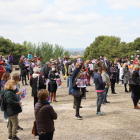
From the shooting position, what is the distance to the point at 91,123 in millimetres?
7809

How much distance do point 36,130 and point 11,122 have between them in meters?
1.55

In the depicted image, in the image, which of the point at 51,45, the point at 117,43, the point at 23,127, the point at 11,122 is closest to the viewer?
the point at 11,122

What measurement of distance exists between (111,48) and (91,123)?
75628 mm

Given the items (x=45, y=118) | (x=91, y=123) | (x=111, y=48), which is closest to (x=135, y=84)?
(x=91, y=123)

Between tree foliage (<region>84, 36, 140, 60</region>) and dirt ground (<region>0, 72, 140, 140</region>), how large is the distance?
6368 centimetres

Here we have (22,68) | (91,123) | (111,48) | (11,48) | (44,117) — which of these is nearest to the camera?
(44,117)

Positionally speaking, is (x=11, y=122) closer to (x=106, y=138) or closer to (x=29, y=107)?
(x=106, y=138)

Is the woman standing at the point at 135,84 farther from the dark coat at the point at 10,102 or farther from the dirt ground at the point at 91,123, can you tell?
the dark coat at the point at 10,102

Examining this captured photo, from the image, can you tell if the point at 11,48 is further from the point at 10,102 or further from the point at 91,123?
the point at 10,102

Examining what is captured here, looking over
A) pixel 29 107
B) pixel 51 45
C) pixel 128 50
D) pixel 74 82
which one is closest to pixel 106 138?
pixel 74 82

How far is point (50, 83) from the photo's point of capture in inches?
432

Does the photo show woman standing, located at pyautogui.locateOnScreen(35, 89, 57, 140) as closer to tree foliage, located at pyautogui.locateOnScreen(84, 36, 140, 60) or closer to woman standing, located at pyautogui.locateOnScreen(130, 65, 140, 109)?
woman standing, located at pyautogui.locateOnScreen(130, 65, 140, 109)

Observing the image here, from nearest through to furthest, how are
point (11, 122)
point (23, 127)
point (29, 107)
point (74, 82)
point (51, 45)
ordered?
point (11, 122) < point (23, 127) < point (74, 82) < point (29, 107) < point (51, 45)

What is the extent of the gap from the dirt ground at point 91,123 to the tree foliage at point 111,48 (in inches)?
2507
